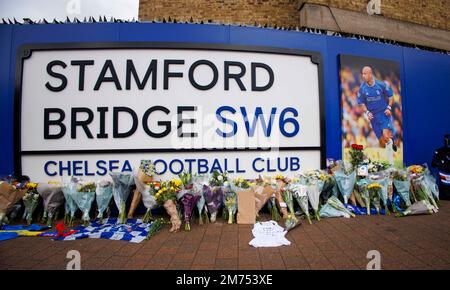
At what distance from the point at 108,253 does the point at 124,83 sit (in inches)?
127

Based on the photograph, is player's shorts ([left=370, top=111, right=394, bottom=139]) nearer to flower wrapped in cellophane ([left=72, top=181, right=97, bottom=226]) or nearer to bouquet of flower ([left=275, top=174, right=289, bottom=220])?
bouquet of flower ([left=275, top=174, right=289, bottom=220])

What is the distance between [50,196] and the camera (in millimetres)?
3988

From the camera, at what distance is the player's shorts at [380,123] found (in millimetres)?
5484

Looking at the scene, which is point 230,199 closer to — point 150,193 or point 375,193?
point 150,193

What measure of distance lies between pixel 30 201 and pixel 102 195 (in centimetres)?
A: 124

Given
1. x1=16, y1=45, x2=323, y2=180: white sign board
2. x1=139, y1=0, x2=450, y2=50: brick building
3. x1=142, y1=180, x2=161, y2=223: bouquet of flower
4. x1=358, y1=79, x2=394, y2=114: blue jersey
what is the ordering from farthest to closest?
x1=139, y1=0, x2=450, y2=50: brick building < x1=358, y1=79, x2=394, y2=114: blue jersey < x1=16, y1=45, x2=323, y2=180: white sign board < x1=142, y1=180, x2=161, y2=223: bouquet of flower

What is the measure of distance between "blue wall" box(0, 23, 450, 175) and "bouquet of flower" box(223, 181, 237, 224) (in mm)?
2547

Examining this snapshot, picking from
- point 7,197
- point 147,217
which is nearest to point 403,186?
point 147,217

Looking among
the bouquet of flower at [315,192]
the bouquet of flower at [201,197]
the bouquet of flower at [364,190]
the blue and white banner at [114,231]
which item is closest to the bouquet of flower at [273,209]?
the bouquet of flower at [315,192]

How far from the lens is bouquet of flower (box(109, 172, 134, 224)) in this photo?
4.02 meters

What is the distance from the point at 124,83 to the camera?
4641 mm

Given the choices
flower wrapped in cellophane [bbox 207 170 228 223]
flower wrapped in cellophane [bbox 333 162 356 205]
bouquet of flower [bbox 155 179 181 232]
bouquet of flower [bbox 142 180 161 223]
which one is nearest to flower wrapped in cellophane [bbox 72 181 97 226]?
bouquet of flower [bbox 142 180 161 223]
